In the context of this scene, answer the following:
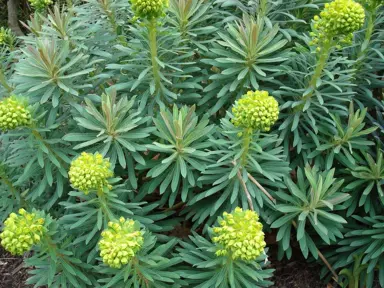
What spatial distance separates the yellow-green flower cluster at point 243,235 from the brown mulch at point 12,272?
2.02 meters

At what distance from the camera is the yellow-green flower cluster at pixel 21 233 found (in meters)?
2.06

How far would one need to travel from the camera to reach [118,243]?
2002mm

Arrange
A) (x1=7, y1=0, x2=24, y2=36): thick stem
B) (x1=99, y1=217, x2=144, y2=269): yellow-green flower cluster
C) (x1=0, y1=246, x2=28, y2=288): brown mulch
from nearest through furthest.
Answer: (x1=99, y1=217, x2=144, y2=269): yellow-green flower cluster, (x1=0, y1=246, x2=28, y2=288): brown mulch, (x1=7, y1=0, x2=24, y2=36): thick stem

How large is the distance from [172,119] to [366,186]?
4.33 feet

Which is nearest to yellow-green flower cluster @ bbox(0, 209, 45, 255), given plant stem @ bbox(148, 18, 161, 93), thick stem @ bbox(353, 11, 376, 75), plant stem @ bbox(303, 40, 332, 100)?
plant stem @ bbox(148, 18, 161, 93)

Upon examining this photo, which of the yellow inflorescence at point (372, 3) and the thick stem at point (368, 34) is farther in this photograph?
the thick stem at point (368, 34)

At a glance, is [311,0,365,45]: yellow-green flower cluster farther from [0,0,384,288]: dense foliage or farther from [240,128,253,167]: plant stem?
[240,128,253,167]: plant stem

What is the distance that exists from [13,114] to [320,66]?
164 cm

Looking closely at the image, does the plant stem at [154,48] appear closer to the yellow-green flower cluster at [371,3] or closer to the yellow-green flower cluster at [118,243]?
the yellow-green flower cluster at [118,243]

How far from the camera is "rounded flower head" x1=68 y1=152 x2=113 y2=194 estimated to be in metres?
2.08

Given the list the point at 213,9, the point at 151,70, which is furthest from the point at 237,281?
the point at 213,9

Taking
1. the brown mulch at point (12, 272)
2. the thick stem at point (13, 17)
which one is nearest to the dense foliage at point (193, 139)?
the brown mulch at point (12, 272)

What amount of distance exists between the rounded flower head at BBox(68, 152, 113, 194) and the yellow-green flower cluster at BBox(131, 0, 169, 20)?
76cm

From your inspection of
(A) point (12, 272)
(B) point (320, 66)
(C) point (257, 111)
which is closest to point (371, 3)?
(B) point (320, 66)
